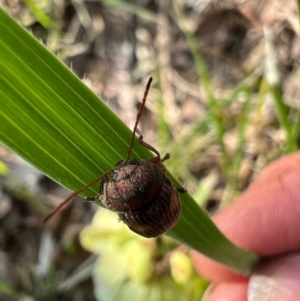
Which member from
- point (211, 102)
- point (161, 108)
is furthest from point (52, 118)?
point (161, 108)

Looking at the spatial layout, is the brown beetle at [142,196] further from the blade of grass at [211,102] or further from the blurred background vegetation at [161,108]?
the blade of grass at [211,102]

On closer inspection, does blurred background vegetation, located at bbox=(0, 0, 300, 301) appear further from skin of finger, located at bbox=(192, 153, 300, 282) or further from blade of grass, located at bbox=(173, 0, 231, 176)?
skin of finger, located at bbox=(192, 153, 300, 282)

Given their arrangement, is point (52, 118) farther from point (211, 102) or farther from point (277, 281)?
point (211, 102)

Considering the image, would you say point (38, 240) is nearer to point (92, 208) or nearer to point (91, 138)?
point (92, 208)

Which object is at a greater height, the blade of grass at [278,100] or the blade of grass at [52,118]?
the blade of grass at [52,118]

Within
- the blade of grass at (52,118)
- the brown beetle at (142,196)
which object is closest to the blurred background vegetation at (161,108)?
the brown beetle at (142,196)

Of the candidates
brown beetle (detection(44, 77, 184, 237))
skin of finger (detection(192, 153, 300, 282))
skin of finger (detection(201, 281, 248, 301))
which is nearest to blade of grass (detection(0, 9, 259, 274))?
brown beetle (detection(44, 77, 184, 237))
